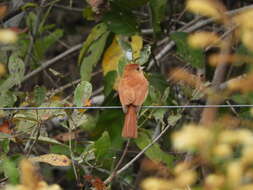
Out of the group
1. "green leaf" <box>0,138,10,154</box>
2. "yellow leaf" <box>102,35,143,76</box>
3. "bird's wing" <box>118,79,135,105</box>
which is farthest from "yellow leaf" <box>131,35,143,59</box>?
"green leaf" <box>0,138,10,154</box>

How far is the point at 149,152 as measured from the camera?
4.38m

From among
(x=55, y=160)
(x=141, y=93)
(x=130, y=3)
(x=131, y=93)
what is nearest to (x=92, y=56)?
(x=130, y=3)

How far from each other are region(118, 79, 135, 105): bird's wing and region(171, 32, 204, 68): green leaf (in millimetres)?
502

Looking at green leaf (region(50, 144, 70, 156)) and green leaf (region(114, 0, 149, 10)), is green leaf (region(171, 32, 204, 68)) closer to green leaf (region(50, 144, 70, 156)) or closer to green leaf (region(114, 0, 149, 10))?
green leaf (region(114, 0, 149, 10))

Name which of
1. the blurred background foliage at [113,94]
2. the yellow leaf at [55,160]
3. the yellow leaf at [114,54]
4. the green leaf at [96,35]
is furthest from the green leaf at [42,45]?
the yellow leaf at [55,160]

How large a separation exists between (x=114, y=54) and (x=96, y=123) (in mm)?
505

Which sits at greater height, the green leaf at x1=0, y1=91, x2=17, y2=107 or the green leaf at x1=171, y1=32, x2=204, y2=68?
the green leaf at x1=0, y1=91, x2=17, y2=107

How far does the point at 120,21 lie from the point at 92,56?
34 cm

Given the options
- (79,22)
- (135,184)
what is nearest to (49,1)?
(135,184)

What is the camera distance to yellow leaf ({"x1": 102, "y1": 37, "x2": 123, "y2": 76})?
4.84 m

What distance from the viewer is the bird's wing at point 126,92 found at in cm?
425

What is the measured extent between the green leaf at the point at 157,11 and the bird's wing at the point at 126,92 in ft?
1.58

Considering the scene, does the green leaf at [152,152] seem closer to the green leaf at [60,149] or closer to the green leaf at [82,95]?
the green leaf at [60,149]

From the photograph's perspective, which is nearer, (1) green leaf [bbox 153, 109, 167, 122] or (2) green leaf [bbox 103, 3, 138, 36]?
(1) green leaf [bbox 153, 109, 167, 122]
